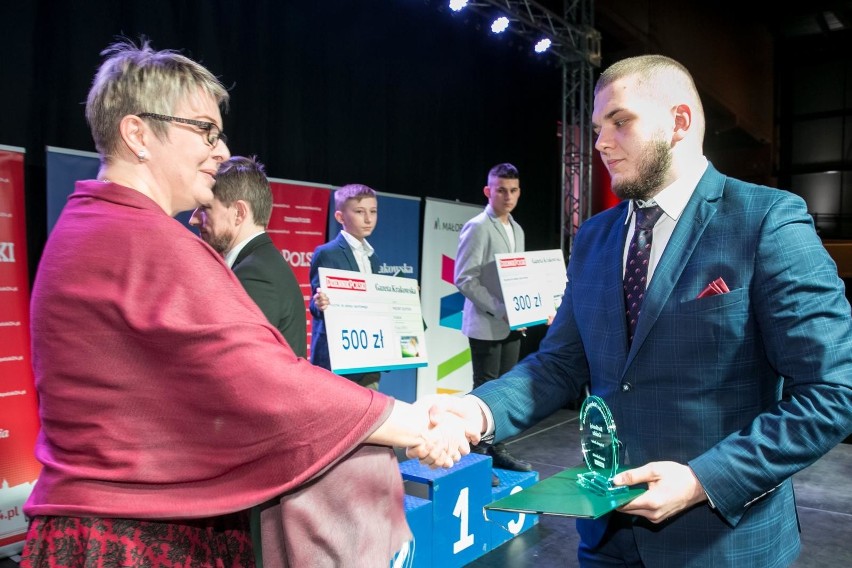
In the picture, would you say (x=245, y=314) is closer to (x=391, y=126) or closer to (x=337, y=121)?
(x=337, y=121)

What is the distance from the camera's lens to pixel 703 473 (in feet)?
3.81

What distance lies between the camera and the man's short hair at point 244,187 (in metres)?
2.45

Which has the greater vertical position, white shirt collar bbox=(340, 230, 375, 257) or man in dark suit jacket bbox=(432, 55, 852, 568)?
white shirt collar bbox=(340, 230, 375, 257)

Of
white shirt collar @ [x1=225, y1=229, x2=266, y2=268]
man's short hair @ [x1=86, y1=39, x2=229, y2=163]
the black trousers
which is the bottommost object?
the black trousers

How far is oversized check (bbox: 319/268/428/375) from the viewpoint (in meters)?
3.63

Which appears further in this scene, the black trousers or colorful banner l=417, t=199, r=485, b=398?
colorful banner l=417, t=199, r=485, b=398

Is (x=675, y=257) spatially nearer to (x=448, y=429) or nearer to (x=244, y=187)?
(x=448, y=429)

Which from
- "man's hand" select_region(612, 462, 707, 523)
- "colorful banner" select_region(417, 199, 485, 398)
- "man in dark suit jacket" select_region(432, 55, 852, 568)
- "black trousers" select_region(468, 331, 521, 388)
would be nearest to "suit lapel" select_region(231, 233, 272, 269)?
"man in dark suit jacket" select_region(432, 55, 852, 568)

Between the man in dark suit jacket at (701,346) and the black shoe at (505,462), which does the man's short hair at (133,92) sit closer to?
the man in dark suit jacket at (701,346)

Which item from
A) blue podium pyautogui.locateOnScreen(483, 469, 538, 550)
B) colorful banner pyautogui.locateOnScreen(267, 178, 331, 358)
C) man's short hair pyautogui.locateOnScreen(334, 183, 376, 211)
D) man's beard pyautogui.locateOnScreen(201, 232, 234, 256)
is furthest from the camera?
colorful banner pyautogui.locateOnScreen(267, 178, 331, 358)

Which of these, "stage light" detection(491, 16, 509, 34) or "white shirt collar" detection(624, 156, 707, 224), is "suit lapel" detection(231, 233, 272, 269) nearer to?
"white shirt collar" detection(624, 156, 707, 224)

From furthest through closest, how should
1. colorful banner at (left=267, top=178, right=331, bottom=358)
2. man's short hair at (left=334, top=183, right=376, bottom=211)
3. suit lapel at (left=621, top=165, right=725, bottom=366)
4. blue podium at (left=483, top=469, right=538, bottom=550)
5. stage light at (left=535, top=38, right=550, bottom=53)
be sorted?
stage light at (left=535, top=38, right=550, bottom=53) → colorful banner at (left=267, top=178, right=331, bottom=358) → man's short hair at (left=334, top=183, right=376, bottom=211) → blue podium at (left=483, top=469, right=538, bottom=550) → suit lapel at (left=621, top=165, right=725, bottom=366)

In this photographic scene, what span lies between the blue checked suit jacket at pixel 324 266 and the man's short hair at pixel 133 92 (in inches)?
92.7

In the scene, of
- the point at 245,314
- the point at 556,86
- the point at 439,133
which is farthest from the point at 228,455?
the point at 556,86
